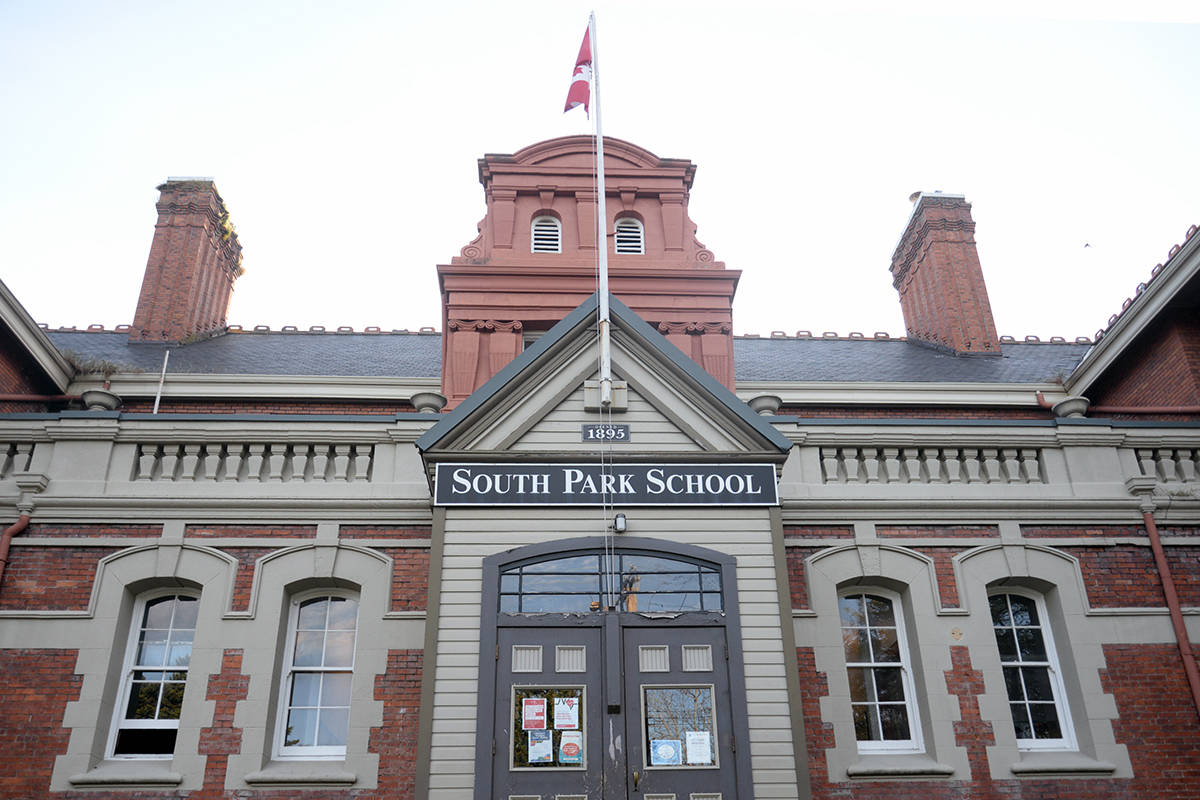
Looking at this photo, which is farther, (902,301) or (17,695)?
(902,301)

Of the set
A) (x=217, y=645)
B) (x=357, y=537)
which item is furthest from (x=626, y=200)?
(x=217, y=645)

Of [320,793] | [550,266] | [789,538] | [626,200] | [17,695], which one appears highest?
[626,200]

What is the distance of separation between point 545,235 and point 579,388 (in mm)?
8043

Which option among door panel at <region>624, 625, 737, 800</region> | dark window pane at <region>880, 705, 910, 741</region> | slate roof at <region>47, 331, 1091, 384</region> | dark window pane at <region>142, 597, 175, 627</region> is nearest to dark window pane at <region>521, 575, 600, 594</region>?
door panel at <region>624, 625, 737, 800</region>

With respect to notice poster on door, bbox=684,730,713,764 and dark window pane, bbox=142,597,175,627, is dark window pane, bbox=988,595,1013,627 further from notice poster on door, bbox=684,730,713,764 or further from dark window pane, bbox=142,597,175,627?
dark window pane, bbox=142,597,175,627

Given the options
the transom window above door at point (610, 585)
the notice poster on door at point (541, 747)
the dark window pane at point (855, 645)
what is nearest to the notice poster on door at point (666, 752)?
the notice poster on door at point (541, 747)

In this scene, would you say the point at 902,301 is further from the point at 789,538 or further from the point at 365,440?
the point at 365,440

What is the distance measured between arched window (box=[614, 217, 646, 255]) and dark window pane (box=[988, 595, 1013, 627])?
933 cm

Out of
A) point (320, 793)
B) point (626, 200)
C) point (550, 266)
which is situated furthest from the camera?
point (626, 200)

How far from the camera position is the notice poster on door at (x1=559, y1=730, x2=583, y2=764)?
8227mm

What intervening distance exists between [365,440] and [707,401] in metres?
4.05

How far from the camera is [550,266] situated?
1606 cm

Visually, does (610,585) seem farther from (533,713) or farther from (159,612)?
(159,612)

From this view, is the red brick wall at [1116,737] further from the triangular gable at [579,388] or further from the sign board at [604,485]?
the triangular gable at [579,388]
